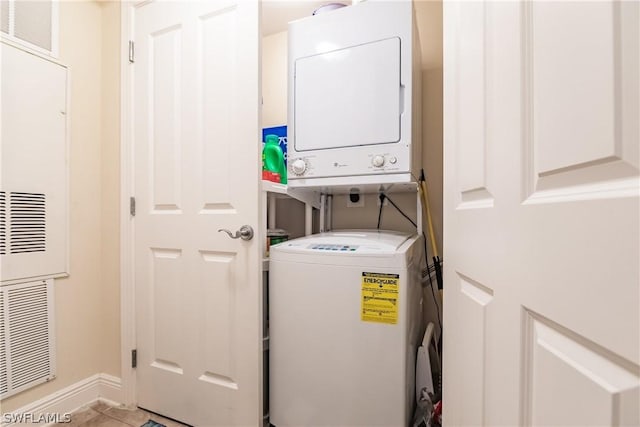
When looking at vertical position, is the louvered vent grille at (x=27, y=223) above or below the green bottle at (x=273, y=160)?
below

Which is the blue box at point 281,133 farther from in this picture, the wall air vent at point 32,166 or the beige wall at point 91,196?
the wall air vent at point 32,166

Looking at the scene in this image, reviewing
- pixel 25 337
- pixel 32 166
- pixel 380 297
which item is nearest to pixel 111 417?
pixel 25 337

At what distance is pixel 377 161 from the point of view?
1.36 m

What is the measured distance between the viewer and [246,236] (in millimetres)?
1430

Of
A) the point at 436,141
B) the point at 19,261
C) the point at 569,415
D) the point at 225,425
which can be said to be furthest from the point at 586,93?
the point at 19,261

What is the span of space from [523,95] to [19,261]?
2049 mm

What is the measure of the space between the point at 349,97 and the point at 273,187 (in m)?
0.55

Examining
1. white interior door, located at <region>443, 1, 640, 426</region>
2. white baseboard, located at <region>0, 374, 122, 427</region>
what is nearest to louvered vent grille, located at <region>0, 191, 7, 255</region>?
white baseboard, located at <region>0, 374, 122, 427</region>

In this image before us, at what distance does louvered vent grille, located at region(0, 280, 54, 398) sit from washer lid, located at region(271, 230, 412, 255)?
123 cm

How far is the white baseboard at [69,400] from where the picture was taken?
4.83ft

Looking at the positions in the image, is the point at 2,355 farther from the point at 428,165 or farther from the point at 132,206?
the point at 428,165

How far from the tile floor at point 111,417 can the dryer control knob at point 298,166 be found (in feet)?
4.60

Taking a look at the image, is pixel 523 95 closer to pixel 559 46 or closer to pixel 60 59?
pixel 559 46

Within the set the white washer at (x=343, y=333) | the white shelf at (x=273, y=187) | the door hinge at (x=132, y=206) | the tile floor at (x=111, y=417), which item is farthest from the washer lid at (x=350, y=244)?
the tile floor at (x=111, y=417)
